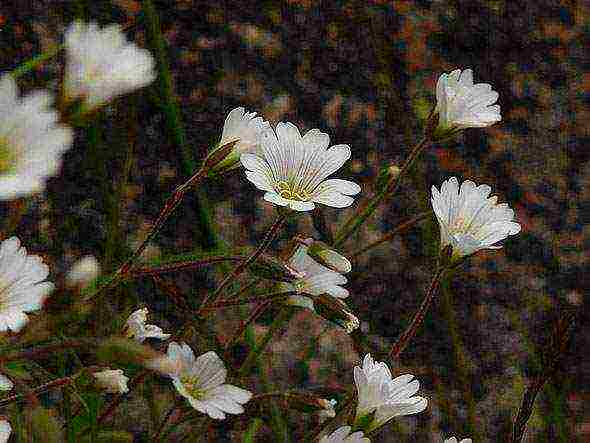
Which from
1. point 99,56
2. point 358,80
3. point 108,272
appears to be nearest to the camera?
point 99,56

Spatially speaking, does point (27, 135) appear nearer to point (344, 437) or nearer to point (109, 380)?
point (109, 380)

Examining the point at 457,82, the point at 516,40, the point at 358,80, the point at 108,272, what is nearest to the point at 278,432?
the point at 108,272

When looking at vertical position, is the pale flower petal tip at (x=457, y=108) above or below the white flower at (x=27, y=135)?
below

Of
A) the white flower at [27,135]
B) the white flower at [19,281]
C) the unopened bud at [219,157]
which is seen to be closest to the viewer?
the white flower at [27,135]

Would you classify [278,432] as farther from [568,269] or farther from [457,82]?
[568,269]

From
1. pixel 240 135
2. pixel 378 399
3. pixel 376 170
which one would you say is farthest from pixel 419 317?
pixel 376 170

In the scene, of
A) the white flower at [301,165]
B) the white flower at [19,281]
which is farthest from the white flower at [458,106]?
the white flower at [19,281]

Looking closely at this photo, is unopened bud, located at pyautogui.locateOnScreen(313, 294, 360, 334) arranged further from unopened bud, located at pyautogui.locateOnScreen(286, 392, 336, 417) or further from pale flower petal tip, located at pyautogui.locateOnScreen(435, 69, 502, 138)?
pale flower petal tip, located at pyautogui.locateOnScreen(435, 69, 502, 138)

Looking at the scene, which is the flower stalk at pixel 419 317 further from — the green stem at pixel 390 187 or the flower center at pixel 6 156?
the flower center at pixel 6 156

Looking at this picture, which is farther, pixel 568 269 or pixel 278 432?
pixel 568 269
